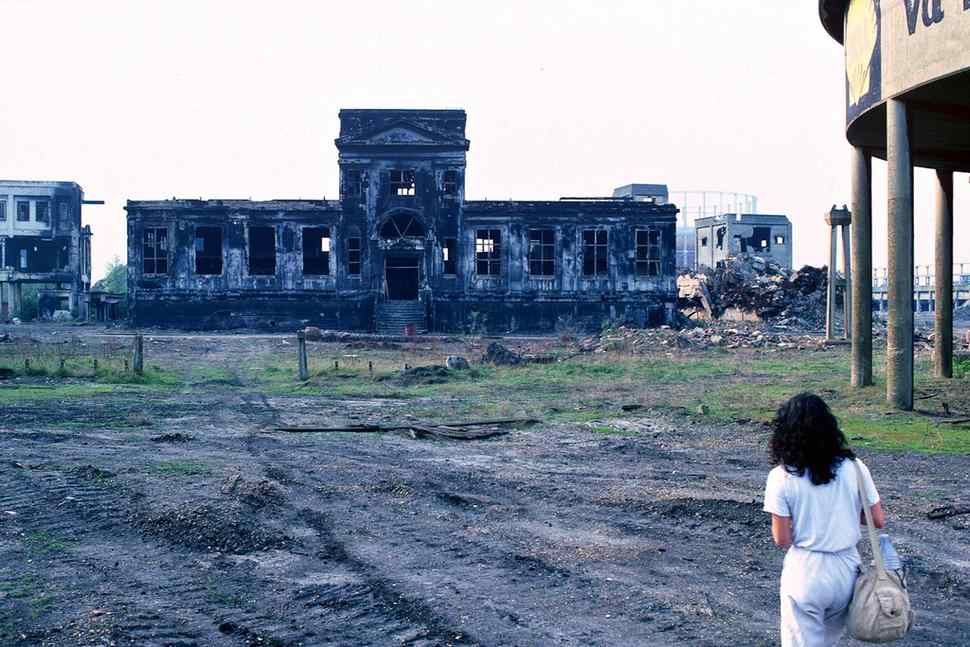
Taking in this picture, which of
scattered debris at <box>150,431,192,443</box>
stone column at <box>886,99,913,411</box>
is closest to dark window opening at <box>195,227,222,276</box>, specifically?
scattered debris at <box>150,431,192,443</box>

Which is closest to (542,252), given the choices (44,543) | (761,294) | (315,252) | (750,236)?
(315,252)

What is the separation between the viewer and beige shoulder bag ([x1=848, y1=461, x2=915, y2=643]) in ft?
12.8

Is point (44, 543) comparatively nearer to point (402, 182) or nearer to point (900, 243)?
point (900, 243)

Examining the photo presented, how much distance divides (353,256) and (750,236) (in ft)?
132

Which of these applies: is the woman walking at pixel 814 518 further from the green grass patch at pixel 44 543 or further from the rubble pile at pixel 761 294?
the rubble pile at pixel 761 294

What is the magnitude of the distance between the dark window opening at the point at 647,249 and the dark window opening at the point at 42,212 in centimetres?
3652

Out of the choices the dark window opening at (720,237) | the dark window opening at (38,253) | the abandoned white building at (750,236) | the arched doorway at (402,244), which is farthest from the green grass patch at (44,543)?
the dark window opening at (720,237)

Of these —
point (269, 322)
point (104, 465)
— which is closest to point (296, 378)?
point (104, 465)

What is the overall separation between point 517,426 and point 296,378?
933 cm

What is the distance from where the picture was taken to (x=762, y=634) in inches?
220

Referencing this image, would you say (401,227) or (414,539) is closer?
(414,539)

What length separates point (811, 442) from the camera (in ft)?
13.9

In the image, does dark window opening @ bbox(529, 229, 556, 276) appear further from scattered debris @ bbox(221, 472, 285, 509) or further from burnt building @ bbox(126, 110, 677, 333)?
scattered debris @ bbox(221, 472, 285, 509)

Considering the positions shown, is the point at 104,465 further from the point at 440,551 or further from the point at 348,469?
the point at 440,551
